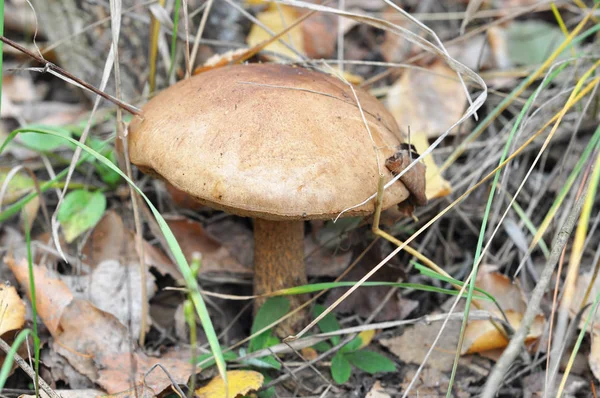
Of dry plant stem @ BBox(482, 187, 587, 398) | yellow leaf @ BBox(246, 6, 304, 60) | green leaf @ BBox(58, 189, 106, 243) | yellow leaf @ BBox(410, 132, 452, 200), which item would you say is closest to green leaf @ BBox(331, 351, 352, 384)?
dry plant stem @ BBox(482, 187, 587, 398)

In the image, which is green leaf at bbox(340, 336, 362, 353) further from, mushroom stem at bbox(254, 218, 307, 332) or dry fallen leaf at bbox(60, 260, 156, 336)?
dry fallen leaf at bbox(60, 260, 156, 336)

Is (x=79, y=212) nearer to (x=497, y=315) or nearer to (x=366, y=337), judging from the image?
(x=366, y=337)

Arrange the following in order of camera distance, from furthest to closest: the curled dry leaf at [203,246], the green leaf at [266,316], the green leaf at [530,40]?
1. the green leaf at [530,40]
2. the curled dry leaf at [203,246]
3. the green leaf at [266,316]

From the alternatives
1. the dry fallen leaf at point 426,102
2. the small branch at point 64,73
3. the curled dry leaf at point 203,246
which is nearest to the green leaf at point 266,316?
the curled dry leaf at point 203,246

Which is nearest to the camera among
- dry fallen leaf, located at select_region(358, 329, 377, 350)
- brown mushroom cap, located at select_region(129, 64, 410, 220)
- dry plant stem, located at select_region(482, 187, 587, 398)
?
dry plant stem, located at select_region(482, 187, 587, 398)

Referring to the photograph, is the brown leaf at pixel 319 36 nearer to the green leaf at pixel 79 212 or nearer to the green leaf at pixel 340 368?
the green leaf at pixel 79 212

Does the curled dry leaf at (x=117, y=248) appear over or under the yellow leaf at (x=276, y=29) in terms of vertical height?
under

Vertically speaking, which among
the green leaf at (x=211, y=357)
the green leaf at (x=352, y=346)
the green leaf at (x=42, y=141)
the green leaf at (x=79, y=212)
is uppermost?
the green leaf at (x=42, y=141)

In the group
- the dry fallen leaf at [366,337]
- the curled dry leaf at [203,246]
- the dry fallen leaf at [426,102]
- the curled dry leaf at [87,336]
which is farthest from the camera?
the dry fallen leaf at [426,102]
